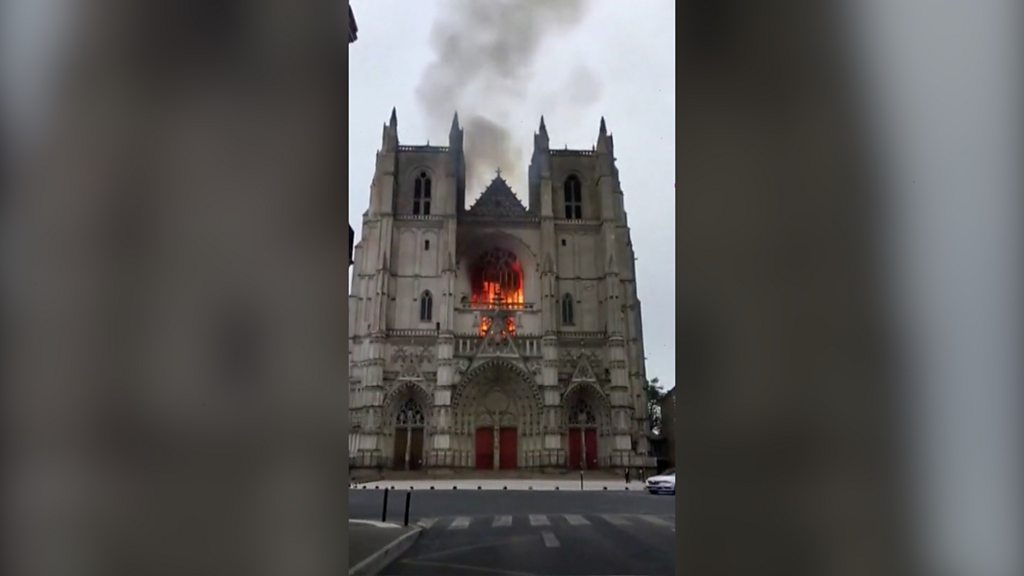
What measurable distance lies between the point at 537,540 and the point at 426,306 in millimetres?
30464

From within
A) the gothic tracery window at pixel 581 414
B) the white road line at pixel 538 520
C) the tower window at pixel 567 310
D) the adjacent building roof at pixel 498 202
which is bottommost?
the white road line at pixel 538 520

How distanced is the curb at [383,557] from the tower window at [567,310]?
30.7 metres

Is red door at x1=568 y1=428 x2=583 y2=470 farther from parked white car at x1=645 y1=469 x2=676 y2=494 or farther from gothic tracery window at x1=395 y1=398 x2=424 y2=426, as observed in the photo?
parked white car at x1=645 y1=469 x2=676 y2=494

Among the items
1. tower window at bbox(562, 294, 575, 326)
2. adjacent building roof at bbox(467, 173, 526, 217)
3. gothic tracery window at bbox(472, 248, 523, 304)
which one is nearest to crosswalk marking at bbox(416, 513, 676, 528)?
tower window at bbox(562, 294, 575, 326)

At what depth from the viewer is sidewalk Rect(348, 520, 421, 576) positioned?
623 centimetres

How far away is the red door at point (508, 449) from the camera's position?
3575cm

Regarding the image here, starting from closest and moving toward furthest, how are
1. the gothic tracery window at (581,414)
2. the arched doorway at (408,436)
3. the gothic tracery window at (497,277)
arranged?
the arched doorway at (408,436) < the gothic tracery window at (581,414) < the gothic tracery window at (497,277)
